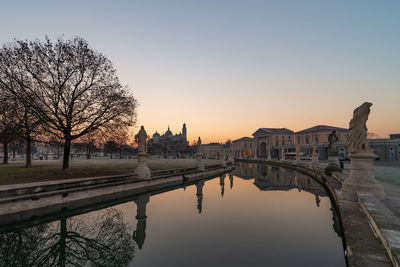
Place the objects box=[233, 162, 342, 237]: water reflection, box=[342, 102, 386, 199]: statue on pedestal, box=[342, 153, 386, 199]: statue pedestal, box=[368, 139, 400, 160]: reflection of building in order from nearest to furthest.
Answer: box=[342, 153, 386, 199]: statue pedestal
box=[342, 102, 386, 199]: statue on pedestal
box=[233, 162, 342, 237]: water reflection
box=[368, 139, 400, 160]: reflection of building

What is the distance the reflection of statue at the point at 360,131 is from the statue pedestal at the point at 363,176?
0.32 metres

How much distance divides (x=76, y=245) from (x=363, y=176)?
36.8 ft

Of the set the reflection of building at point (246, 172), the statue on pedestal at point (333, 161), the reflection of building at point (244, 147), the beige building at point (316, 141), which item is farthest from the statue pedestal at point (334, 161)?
the reflection of building at point (244, 147)

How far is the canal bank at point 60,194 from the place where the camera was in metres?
9.27

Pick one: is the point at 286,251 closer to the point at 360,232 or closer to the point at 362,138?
the point at 360,232

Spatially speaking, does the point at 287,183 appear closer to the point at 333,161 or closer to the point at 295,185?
the point at 295,185

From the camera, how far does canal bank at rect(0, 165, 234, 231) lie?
927 cm

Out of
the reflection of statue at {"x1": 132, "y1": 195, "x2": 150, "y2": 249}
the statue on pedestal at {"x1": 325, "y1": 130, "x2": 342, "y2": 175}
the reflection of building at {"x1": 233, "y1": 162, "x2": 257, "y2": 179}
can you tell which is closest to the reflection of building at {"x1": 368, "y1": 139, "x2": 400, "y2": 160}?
the reflection of building at {"x1": 233, "y1": 162, "x2": 257, "y2": 179}

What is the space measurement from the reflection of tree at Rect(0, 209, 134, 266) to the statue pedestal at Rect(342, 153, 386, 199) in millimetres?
8874

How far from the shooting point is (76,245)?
692 cm

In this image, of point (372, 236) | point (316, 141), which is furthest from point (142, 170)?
point (316, 141)

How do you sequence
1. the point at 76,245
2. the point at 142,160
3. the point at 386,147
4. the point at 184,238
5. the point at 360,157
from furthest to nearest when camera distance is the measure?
the point at 386,147 → the point at 142,160 → the point at 360,157 → the point at 184,238 → the point at 76,245

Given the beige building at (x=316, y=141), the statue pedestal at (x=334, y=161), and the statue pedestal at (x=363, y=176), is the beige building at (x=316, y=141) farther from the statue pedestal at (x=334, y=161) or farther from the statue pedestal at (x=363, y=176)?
the statue pedestal at (x=363, y=176)

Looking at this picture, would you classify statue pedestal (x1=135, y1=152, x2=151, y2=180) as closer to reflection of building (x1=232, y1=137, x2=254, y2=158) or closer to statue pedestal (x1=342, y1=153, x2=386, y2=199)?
statue pedestal (x1=342, y1=153, x2=386, y2=199)
